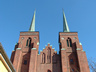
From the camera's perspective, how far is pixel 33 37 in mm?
28906

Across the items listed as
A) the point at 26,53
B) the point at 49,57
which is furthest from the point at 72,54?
the point at 26,53

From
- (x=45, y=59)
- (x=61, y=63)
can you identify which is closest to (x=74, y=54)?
(x=61, y=63)

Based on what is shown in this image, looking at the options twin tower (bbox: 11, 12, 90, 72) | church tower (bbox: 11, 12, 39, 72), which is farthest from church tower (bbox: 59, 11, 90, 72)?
church tower (bbox: 11, 12, 39, 72)

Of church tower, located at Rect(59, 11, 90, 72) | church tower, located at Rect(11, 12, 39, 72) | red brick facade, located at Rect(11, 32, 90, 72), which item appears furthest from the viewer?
church tower, located at Rect(11, 12, 39, 72)

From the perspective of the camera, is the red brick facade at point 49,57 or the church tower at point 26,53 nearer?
the red brick facade at point 49,57

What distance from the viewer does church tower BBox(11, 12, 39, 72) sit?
22.8m

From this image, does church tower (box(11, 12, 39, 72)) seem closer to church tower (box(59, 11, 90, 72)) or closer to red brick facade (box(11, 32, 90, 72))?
red brick facade (box(11, 32, 90, 72))

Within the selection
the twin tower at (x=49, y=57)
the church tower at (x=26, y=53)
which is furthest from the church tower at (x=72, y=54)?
the church tower at (x=26, y=53)

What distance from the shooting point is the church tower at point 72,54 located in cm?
2210

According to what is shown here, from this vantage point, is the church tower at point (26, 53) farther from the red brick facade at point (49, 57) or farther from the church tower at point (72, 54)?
the church tower at point (72, 54)

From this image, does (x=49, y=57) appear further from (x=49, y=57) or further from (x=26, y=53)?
(x=26, y=53)

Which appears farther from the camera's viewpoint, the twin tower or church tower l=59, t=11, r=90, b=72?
the twin tower

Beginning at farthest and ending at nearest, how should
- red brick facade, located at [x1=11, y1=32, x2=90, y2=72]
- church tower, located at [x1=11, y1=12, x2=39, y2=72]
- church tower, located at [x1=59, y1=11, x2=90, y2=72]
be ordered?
church tower, located at [x1=11, y1=12, x2=39, y2=72], red brick facade, located at [x1=11, y1=32, x2=90, y2=72], church tower, located at [x1=59, y1=11, x2=90, y2=72]

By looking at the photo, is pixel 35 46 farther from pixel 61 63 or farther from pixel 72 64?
pixel 72 64
